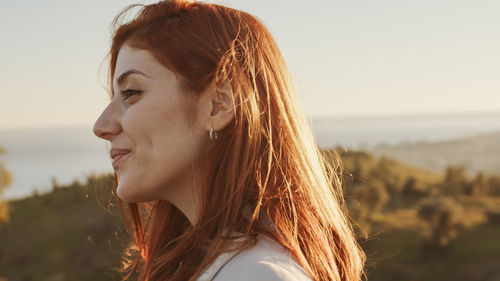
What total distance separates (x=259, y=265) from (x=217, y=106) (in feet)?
2.48

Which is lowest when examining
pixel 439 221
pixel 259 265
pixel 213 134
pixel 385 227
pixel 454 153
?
pixel 454 153

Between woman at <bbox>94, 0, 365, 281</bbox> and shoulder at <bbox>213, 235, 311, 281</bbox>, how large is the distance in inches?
4.0

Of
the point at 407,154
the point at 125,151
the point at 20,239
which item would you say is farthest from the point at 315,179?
the point at 407,154

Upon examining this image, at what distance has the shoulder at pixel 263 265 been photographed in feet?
4.92

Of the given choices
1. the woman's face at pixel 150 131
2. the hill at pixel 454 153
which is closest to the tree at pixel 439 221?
the hill at pixel 454 153

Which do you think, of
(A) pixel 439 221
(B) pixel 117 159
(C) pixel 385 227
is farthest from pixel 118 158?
(A) pixel 439 221

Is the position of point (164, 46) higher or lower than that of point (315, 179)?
higher

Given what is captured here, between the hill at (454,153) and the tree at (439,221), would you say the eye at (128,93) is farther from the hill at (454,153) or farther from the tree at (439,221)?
the hill at (454,153)

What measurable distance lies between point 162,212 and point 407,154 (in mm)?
40485

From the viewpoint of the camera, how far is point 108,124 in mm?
2154

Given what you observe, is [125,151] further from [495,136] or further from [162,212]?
[495,136]

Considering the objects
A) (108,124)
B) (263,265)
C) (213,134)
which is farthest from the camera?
(108,124)

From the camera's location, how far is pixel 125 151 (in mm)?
2133

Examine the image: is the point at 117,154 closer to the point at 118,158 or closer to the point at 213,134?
the point at 118,158
